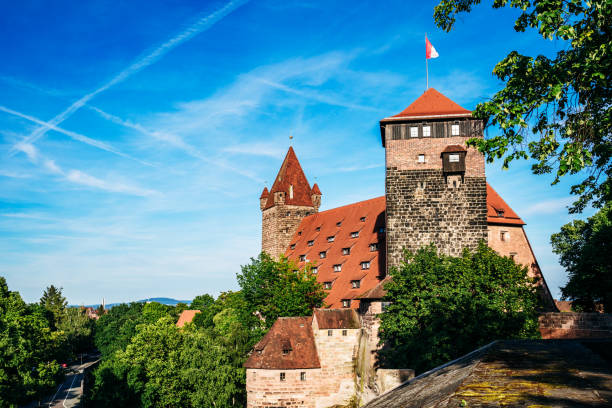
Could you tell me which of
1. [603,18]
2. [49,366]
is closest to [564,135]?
[603,18]

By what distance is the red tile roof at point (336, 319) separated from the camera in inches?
1271

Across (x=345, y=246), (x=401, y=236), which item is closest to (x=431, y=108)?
(x=401, y=236)

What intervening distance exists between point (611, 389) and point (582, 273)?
2956 cm

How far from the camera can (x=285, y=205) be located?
54812 mm

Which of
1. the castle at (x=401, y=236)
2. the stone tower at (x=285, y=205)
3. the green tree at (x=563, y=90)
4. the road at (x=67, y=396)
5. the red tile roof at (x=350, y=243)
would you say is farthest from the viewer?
the stone tower at (x=285, y=205)

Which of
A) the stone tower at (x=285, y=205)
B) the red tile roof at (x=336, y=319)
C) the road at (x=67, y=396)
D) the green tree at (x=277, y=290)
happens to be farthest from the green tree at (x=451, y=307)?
the road at (x=67, y=396)

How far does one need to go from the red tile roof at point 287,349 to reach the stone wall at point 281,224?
815 inches

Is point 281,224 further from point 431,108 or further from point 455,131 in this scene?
point 455,131

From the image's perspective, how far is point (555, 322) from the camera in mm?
21141

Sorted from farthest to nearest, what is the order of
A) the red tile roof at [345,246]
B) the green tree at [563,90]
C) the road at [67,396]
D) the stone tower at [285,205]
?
the stone tower at [285,205] → the road at [67,396] → the red tile roof at [345,246] → the green tree at [563,90]

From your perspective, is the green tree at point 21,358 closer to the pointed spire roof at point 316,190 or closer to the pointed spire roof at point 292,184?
the pointed spire roof at point 292,184

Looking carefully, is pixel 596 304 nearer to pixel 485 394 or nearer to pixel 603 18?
pixel 603 18

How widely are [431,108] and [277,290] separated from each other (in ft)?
58.2

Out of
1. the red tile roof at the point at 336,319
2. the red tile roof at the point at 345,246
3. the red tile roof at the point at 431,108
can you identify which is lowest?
the red tile roof at the point at 336,319
